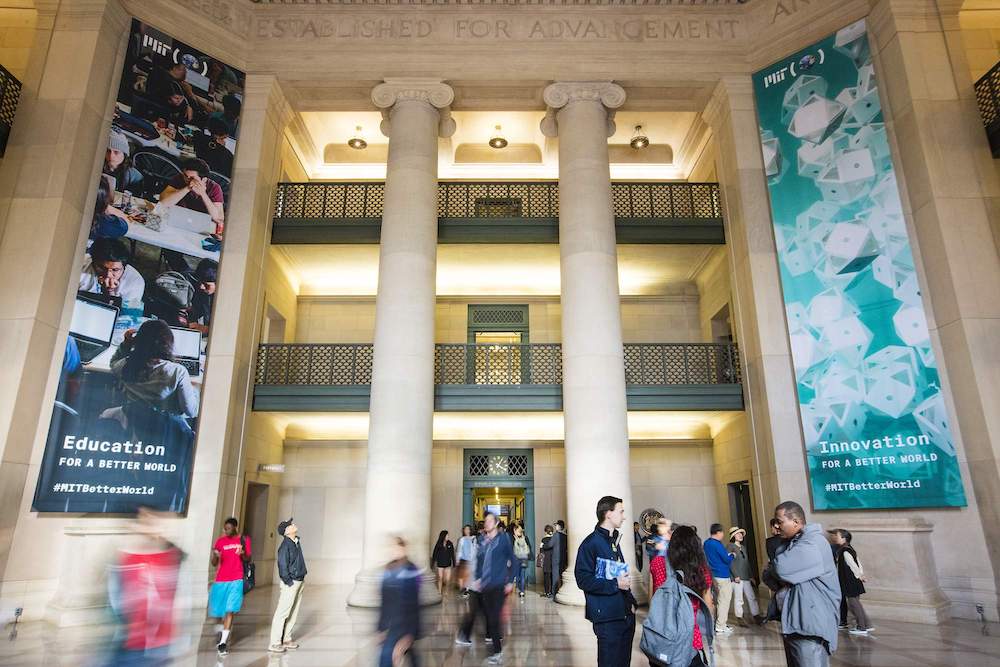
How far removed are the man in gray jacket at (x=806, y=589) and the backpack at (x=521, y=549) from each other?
8.79 m

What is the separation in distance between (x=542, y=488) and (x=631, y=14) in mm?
12204

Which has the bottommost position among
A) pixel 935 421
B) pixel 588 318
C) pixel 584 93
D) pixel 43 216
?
pixel 935 421

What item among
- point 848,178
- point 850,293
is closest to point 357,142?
point 848,178

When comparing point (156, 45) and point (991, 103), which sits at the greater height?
point (156, 45)

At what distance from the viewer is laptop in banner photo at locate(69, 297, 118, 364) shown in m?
10.1

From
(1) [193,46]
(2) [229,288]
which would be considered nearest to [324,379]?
(2) [229,288]

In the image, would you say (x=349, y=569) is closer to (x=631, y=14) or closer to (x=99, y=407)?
(x=99, y=407)

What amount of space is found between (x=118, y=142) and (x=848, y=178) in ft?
47.3

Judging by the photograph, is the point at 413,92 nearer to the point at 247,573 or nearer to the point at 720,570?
the point at 247,573

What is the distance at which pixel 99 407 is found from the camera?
10.0m

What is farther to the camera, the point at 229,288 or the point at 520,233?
the point at 520,233

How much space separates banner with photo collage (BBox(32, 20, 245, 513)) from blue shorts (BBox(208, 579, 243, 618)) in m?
4.42

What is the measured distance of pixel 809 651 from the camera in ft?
12.4

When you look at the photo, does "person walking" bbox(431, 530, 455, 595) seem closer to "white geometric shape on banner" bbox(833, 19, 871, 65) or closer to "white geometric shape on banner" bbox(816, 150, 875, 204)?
"white geometric shape on banner" bbox(816, 150, 875, 204)
